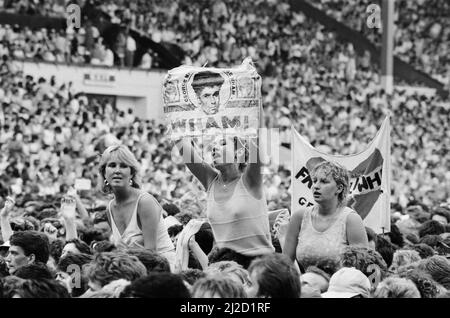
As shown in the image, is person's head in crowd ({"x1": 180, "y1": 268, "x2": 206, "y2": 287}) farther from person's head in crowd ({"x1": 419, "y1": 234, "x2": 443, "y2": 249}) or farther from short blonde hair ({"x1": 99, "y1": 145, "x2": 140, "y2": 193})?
A: person's head in crowd ({"x1": 419, "y1": 234, "x2": 443, "y2": 249})

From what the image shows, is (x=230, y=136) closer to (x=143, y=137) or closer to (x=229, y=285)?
(x=229, y=285)

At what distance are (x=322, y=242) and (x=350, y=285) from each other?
956 millimetres

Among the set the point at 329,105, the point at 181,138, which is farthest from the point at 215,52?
the point at 181,138

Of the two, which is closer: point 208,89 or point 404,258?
point 208,89

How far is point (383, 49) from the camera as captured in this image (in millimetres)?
31281

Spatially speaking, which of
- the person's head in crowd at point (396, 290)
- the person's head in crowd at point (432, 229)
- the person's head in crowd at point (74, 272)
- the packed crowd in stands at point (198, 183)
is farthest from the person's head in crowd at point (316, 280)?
the person's head in crowd at point (432, 229)

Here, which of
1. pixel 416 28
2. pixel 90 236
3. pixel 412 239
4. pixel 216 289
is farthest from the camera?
pixel 416 28

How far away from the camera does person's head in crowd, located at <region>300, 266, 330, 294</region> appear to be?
6.12 meters

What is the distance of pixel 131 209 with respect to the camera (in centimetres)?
720

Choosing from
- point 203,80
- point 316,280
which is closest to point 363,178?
point 203,80

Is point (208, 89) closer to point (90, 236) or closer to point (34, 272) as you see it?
A: point (34, 272)

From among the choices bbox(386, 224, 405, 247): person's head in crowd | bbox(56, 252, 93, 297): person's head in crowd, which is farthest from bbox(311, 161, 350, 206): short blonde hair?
bbox(386, 224, 405, 247): person's head in crowd

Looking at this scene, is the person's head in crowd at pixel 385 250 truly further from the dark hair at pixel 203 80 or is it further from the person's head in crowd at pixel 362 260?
the dark hair at pixel 203 80

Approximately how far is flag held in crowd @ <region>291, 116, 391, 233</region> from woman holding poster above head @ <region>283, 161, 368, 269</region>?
3.06 meters
